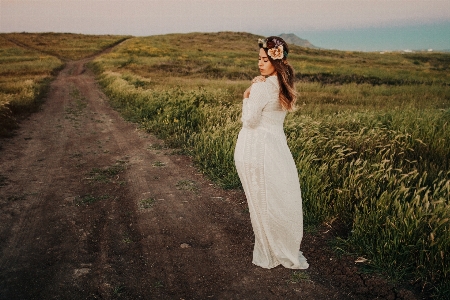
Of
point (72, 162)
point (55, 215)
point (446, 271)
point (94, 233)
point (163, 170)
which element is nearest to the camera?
point (446, 271)

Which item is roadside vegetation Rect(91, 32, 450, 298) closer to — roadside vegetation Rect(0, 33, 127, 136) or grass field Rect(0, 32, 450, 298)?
grass field Rect(0, 32, 450, 298)

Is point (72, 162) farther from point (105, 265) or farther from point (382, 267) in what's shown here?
point (382, 267)

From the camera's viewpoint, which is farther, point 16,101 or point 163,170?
point 16,101

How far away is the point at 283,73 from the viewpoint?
3.49 meters

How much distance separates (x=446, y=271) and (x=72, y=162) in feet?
24.7

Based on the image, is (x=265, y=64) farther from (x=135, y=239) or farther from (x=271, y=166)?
(x=135, y=239)

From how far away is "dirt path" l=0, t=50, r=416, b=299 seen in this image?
137 inches

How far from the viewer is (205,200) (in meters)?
5.76

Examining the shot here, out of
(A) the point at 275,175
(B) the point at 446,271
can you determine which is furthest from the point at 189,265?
(B) the point at 446,271

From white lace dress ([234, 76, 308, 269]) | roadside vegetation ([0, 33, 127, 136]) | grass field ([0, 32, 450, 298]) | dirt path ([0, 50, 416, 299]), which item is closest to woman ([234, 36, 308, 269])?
white lace dress ([234, 76, 308, 269])

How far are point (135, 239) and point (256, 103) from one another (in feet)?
8.30

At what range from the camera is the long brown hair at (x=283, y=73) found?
11.4ft

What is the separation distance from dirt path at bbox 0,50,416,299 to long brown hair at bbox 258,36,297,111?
199cm

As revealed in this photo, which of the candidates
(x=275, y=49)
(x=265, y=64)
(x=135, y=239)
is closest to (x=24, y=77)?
(x=135, y=239)
